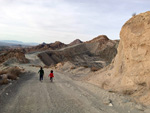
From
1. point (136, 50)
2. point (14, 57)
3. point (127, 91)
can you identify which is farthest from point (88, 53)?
point (127, 91)

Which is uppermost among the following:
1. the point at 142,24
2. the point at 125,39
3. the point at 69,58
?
the point at 142,24

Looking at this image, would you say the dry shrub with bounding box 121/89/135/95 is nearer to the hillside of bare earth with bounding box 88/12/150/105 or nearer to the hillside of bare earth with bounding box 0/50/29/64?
the hillside of bare earth with bounding box 88/12/150/105

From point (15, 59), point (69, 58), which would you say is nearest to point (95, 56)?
point (69, 58)

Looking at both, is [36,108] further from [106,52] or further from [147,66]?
[106,52]

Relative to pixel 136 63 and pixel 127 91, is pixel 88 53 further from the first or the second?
pixel 127 91

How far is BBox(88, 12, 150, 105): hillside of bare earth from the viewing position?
26.6 feet

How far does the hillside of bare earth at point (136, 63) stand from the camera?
8117 mm

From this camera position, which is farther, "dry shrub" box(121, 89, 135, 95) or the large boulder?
"dry shrub" box(121, 89, 135, 95)

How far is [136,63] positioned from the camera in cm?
895

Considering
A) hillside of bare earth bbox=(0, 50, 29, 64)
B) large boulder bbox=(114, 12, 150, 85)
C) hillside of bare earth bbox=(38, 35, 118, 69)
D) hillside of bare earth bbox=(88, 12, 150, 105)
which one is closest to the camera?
hillside of bare earth bbox=(88, 12, 150, 105)

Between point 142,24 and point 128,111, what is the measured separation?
5.20 meters

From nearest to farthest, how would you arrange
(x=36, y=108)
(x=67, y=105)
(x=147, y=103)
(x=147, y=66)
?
(x=36, y=108) < (x=67, y=105) < (x=147, y=103) < (x=147, y=66)

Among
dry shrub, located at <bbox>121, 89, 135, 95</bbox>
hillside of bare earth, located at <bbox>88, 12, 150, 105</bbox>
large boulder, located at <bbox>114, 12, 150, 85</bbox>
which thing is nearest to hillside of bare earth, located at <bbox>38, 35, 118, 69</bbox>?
hillside of bare earth, located at <bbox>88, 12, 150, 105</bbox>

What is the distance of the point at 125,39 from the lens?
413 inches
